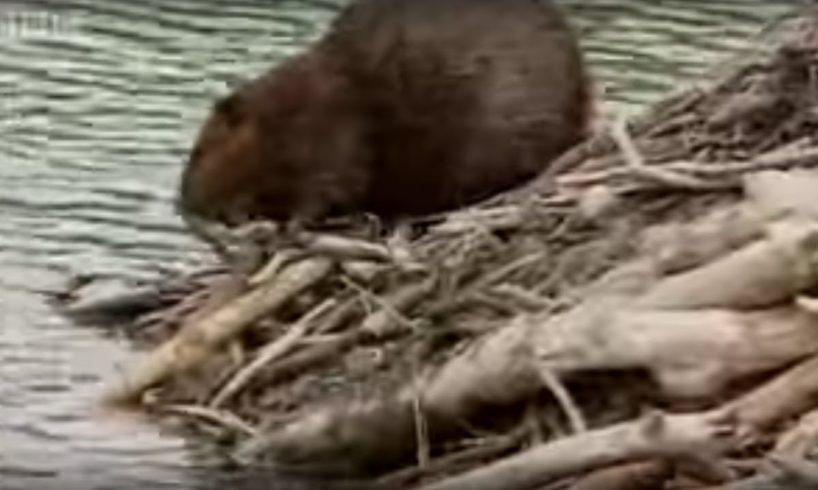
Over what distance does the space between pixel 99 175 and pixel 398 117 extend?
0.52 ft

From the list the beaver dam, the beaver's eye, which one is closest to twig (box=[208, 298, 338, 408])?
the beaver dam

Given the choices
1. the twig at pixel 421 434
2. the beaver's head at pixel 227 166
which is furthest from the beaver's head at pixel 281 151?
the twig at pixel 421 434

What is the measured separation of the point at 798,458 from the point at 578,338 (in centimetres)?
11

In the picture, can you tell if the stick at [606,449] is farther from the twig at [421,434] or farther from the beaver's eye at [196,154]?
the beaver's eye at [196,154]

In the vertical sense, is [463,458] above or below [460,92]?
below

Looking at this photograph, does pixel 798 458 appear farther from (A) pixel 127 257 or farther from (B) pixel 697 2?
(A) pixel 127 257

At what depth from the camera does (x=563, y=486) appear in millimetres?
818

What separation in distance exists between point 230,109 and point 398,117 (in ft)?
0.29

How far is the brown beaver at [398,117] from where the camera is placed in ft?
2.84

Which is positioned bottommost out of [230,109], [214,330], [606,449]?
[606,449]

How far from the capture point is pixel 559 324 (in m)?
0.83

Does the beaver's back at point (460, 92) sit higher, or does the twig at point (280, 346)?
the beaver's back at point (460, 92)

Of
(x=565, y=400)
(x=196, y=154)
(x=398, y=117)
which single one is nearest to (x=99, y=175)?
(x=196, y=154)

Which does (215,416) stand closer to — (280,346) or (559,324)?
(280,346)
